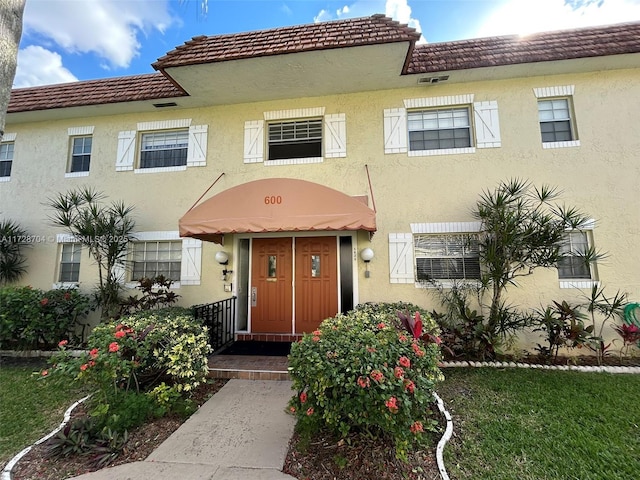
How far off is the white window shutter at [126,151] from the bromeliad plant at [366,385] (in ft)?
34.0

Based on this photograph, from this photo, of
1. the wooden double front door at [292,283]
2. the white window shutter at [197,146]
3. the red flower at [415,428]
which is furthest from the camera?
the white window shutter at [197,146]

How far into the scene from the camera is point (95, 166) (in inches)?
432

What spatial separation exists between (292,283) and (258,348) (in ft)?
7.72

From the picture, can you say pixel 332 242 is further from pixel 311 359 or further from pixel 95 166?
pixel 95 166

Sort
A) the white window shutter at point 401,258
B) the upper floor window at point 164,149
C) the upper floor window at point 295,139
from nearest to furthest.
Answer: the white window shutter at point 401,258 → the upper floor window at point 295,139 → the upper floor window at point 164,149

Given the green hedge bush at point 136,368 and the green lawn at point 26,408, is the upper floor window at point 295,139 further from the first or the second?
the green lawn at point 26,408

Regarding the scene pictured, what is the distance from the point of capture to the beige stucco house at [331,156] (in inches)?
334

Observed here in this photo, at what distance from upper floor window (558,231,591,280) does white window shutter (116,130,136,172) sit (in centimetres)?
1508

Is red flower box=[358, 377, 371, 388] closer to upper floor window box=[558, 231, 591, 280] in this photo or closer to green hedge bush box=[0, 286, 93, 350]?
upper floor window box=[558, 231, 591, 280]

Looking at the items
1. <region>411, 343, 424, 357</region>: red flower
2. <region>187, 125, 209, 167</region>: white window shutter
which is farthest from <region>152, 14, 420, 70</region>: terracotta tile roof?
<region>411, 343, 424, 357</region>: red flower

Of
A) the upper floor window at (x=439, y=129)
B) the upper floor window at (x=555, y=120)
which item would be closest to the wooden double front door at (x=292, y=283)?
the upper floor window at (x=439, y=129)

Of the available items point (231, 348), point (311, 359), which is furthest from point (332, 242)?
point (311, 359)

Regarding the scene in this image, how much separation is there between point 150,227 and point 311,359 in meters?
8.99

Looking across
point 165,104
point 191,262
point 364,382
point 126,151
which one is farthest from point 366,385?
point 126,151
